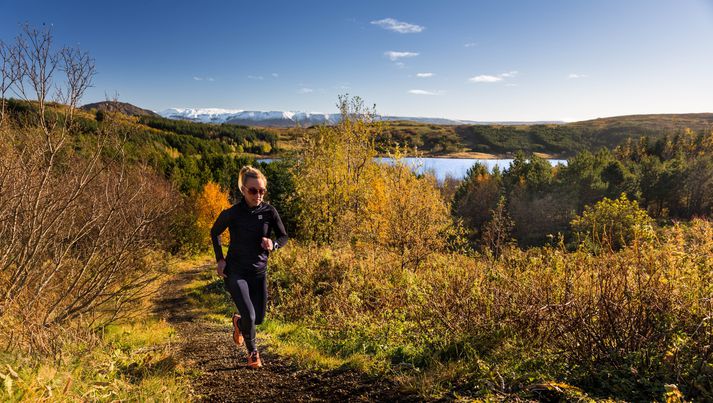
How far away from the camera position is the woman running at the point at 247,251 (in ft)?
14.3

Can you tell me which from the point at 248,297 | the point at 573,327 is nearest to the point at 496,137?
the point at 573,327

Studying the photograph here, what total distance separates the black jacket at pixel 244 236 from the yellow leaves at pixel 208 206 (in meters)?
28.6

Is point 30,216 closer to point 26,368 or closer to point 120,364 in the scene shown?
point 120,364

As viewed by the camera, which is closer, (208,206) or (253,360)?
(253,360)

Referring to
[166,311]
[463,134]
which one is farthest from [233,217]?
[463,134]

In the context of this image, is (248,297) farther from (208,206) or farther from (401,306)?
(208,206)

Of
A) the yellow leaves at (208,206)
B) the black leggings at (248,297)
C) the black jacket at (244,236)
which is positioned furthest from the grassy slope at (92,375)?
the yellow leaves at (208,206)

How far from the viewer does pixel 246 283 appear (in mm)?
4383

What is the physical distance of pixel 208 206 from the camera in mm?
33938

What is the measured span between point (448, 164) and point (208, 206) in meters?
96.8

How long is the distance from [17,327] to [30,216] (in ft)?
8.59

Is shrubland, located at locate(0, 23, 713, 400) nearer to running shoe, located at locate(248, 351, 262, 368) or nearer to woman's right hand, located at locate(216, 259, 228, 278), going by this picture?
running shoe, located at locate(248, 351, 262, 368)

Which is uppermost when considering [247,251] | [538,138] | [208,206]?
[538,138]

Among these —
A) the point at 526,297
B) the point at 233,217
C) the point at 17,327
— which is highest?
the point at 233,217
